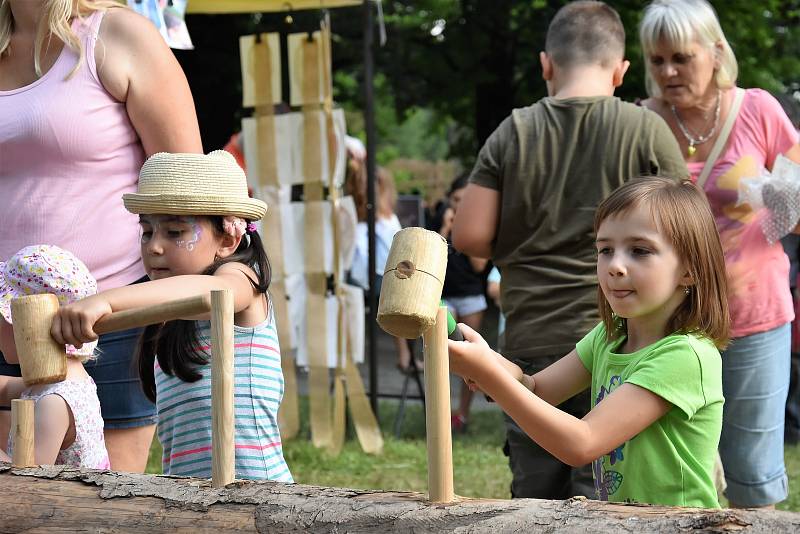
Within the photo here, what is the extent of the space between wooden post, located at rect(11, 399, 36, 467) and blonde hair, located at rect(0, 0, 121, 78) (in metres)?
0.93

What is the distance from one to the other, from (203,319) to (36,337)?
1.64 feet

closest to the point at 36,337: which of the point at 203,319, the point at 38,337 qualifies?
the point at 38,337

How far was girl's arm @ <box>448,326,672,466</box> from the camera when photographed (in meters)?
1.87

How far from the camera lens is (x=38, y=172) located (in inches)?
104

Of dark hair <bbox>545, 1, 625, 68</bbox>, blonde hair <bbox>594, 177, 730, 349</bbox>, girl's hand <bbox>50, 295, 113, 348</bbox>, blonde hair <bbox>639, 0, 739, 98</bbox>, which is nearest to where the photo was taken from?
girl's hand <bbox>50, 295, 113, 348</bbox>

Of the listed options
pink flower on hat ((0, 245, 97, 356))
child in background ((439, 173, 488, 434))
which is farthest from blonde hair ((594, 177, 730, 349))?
child in background ((439, 173, 488, 434))

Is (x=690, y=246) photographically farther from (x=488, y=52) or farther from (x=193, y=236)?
(x=488, y=52)

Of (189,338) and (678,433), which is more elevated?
(189,338)

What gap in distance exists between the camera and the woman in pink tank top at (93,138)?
2.62 metres

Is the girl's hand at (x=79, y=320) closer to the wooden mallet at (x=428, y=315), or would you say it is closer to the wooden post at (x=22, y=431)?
the wooden post at (x=22, y=431)

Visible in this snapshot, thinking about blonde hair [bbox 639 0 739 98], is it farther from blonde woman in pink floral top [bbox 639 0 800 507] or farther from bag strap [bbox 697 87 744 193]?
bag strap [bbox 697 87 744 193]

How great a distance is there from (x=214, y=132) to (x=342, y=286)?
5423 millimetres

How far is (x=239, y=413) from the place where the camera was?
2.56 m

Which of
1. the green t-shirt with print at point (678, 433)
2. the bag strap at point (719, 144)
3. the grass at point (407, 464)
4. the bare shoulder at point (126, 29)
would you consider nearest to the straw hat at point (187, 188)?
the bare shoulder at point (126, 29)
